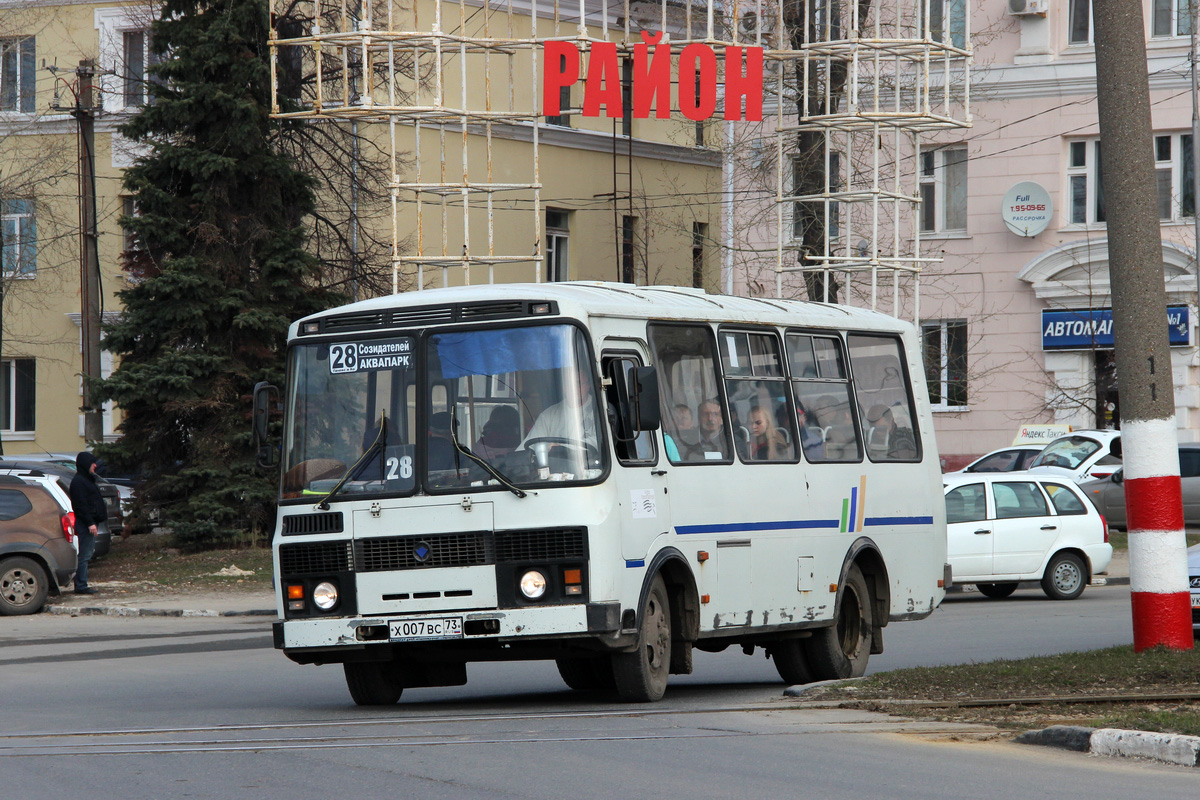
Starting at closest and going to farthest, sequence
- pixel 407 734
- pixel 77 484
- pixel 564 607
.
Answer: pixel 407 734
pixel 564 607
pixel 77 484

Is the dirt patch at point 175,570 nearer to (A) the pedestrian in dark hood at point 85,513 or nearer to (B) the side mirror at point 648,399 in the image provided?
(A) the pedestrian in dark hood at point 85,513

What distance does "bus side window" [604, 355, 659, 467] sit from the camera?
1059 centimetres

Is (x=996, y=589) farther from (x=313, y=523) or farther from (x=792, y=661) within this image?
(x=313, y=523)

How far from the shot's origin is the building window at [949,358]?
36.6 meters

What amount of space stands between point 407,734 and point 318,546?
166cm

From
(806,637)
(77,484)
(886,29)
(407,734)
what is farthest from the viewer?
(886,29)

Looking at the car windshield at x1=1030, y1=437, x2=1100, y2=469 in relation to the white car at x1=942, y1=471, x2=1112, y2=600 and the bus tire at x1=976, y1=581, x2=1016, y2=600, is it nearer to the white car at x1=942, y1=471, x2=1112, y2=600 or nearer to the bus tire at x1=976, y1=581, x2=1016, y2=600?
the bus tire at x1=976, y1=581, x2=1016, y2=600

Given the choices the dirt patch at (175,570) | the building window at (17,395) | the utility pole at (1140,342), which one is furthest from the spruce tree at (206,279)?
the building window at (17,395)

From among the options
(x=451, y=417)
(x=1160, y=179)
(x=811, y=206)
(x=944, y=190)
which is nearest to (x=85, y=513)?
(x=451, y=417)

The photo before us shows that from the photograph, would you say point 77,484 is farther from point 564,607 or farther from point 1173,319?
point 1173,319

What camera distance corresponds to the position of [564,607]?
33.4 ft

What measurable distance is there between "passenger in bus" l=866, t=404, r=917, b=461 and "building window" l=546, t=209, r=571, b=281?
2800 centimetres

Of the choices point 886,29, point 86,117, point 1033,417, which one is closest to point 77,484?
point 86,117

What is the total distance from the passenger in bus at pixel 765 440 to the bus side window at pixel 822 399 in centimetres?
28
